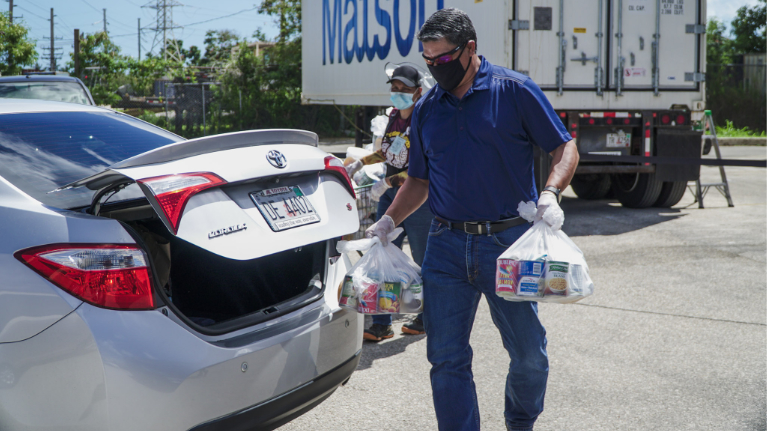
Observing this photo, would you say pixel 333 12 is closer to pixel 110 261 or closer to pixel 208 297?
pixel 208 297

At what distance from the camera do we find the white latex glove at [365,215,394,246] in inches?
116

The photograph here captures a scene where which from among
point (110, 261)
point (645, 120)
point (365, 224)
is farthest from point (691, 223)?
point (110, 261)

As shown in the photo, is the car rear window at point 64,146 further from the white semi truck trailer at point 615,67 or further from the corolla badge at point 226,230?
the white semi truck trailer at point 615,67

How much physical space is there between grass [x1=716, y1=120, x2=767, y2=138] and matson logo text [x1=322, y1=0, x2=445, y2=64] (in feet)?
51.0

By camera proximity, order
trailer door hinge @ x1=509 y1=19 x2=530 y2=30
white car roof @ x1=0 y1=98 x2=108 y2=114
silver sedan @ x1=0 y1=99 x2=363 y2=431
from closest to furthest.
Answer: silver sedan @ x1=0 y1=99 x2=363 y2=431 < white car roof @ x1=0 y1=98 x2=108 y2=114 < trailer door hinge @ x1=509 y1=19 x2=530 y2=30

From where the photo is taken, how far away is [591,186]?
11.2 meters

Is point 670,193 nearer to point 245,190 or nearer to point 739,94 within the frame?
point 245,190

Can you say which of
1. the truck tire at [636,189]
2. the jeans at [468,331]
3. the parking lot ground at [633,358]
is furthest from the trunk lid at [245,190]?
the truck tire at [636,189]

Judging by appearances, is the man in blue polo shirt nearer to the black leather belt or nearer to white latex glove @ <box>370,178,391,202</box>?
the black leather belt

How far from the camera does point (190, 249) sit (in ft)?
10.6

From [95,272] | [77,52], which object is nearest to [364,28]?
[95,272]

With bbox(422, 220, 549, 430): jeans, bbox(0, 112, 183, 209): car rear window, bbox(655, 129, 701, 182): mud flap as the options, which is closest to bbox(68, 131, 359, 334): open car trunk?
bbox(0, 112, 183, 209): car rear window

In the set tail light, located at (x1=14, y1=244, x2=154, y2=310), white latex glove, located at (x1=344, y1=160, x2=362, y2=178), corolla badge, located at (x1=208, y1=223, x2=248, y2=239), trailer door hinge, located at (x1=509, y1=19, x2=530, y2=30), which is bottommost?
tail light, located at (x1=14, y1=244, x2=154, y2=310)

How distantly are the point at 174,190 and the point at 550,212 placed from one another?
1.31 m
